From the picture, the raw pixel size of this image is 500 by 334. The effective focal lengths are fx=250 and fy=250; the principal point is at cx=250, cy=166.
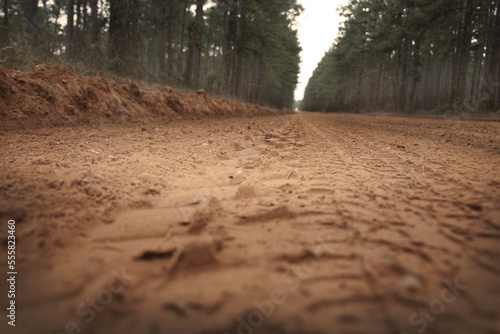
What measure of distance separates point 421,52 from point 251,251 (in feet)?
95.0

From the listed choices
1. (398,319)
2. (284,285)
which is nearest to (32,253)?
(284,285)

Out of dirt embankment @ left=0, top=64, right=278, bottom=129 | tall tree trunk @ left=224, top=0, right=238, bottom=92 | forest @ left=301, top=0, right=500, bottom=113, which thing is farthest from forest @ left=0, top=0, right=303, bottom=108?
forest @ left=301, top=0, right=500, bottom=113

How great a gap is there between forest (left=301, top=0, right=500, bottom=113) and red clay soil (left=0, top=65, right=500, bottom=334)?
44.9ft

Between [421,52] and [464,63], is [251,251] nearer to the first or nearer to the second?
[464,63]

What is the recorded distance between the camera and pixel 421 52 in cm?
2286

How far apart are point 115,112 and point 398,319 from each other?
524 centimetres

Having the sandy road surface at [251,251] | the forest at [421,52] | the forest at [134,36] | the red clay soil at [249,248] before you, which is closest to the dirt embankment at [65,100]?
the forest at [134,36]

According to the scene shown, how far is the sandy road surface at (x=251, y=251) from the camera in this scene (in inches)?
29.6

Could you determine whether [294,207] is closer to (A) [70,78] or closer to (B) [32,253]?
(B) [32,253]

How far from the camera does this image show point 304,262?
3.14 feet

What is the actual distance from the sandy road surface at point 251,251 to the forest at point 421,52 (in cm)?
1374
